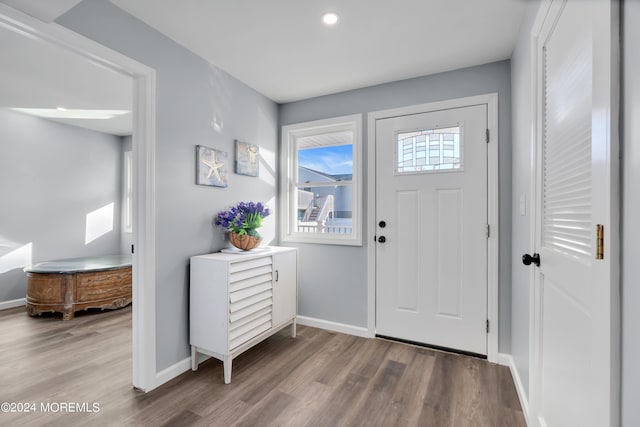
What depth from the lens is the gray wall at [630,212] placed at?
0.66 m

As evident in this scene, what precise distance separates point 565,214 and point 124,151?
18.6ft

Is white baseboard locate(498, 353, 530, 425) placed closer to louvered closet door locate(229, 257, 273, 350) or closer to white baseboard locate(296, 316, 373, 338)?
white baseboard locate(296, 316, 373, 338)

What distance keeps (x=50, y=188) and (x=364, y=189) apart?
13.9ft

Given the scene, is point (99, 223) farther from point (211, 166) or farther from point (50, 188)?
point (211, 166)

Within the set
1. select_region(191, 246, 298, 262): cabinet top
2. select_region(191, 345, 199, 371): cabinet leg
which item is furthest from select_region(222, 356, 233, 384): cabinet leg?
select_region(191, 246, 298, 262): cabinet top

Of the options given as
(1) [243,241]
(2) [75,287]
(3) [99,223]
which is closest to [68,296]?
(2) [75,287]

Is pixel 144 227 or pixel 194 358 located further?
pixel 194 358

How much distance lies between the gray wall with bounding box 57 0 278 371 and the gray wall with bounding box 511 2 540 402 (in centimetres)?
218

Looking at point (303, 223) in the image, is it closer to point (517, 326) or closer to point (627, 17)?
point (517, 326)

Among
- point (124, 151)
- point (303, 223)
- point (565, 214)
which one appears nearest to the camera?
point (565, 214)

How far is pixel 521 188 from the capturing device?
75.0 inches

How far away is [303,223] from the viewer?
3244mm

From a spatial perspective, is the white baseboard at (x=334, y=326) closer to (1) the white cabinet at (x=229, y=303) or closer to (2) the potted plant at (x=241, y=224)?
(1) the white cabinet at (x=229, y=303)

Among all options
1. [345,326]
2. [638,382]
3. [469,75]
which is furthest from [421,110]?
[638,382]
